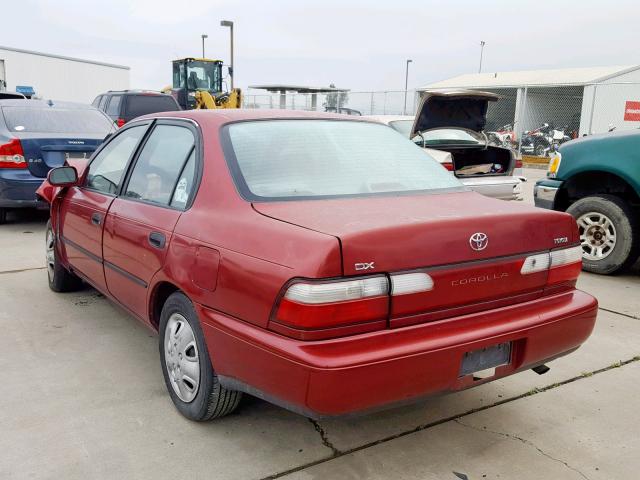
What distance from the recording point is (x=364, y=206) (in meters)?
2.61

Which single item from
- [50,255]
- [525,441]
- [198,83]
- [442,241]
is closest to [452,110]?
[50,255]

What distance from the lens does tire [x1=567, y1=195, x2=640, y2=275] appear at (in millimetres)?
5500

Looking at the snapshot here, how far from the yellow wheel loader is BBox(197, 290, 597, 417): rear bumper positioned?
17956 mm

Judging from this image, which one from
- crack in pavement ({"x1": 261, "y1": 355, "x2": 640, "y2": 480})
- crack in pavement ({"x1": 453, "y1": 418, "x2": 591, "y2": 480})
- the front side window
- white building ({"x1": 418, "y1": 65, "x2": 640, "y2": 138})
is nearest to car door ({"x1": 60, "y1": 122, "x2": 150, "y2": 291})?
the front side window

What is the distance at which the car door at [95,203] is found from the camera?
3.68 m

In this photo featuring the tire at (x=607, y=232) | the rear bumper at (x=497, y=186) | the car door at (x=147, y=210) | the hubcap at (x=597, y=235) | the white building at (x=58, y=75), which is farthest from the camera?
the white building at (x=58, y=75)

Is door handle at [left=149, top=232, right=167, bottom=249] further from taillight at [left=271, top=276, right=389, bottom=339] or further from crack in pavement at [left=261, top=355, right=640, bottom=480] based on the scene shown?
crack in pavement at [left=261, top=355, right=640, bottom=480]

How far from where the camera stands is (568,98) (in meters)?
25.2

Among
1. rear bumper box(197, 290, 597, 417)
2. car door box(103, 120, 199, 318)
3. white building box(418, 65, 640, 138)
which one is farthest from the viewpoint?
white building box(418, 65, 640, 138)

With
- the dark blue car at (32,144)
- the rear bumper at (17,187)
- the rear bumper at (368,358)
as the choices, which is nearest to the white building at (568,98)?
the dark blue car at (32,144)

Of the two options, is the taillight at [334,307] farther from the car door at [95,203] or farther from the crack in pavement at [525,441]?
the car door at [95,203]

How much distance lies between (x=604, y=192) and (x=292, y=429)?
4409 millimetres

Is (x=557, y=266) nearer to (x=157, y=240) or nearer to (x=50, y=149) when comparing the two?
(x=157, y=240)

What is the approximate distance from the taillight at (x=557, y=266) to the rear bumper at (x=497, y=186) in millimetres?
4697
